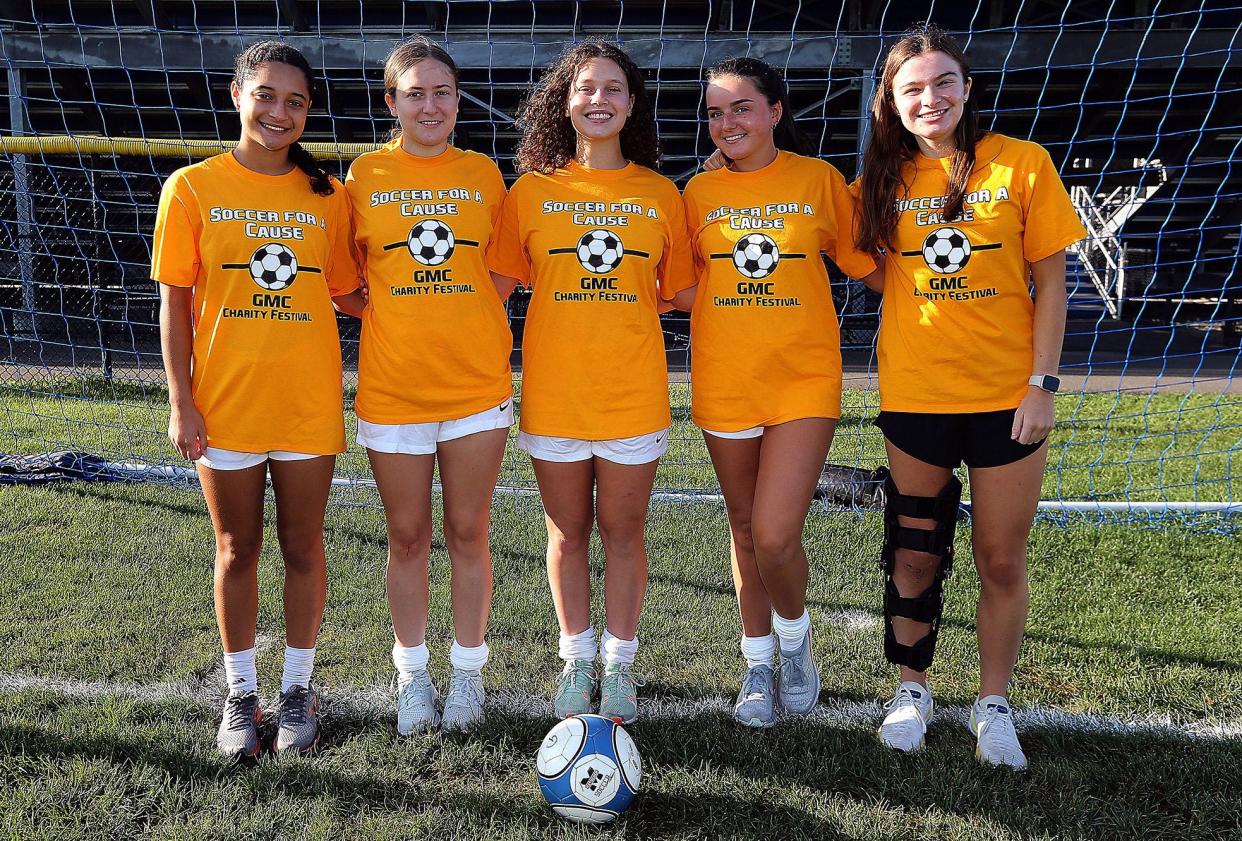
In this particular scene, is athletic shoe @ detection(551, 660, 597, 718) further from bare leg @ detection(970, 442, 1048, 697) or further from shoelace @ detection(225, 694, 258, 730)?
bare leg @ detection(970, 442, 1048, 697)

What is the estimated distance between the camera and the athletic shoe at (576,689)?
269cm

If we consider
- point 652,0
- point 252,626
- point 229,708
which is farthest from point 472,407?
point 652,0

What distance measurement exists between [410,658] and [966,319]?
1.80 m

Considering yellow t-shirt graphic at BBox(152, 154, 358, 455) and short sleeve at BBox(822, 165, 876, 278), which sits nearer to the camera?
yellow t-shirt graphic at BBox(152, 154, 358, 455)

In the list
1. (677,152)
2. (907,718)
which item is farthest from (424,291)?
(677,152)

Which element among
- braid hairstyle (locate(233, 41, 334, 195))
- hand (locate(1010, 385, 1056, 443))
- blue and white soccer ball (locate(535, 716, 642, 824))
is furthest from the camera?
braid hairstyle (locate(233, 41, 334, 195))

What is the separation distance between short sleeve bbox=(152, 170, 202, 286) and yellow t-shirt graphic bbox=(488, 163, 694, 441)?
0.84 m

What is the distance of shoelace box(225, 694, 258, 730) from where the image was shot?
257cm

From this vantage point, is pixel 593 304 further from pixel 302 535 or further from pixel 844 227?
pixel 302 535

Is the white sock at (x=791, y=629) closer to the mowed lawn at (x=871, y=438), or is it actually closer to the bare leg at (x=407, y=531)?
the bare leg at (x=407, y=531)

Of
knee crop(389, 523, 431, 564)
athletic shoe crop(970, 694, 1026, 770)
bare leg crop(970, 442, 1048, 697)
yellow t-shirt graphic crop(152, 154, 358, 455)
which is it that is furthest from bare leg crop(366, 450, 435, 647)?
athletic shoe crop(970, 694, 1026, 770)

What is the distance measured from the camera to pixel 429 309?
8.18ft

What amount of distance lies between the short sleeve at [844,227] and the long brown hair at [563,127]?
519 millimetres

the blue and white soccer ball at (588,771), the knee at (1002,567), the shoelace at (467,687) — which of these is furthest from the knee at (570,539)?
the knee at (1002,567)
